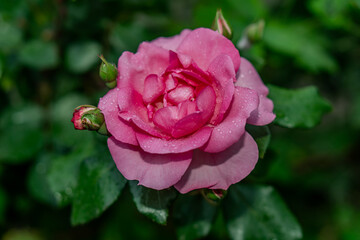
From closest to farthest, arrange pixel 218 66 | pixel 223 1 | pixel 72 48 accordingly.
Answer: pixel 218 66, pixel 72 48, pixel 223 1

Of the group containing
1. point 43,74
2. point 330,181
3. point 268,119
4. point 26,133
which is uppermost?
point 268,119

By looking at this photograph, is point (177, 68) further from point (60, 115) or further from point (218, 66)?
point (60, 115)

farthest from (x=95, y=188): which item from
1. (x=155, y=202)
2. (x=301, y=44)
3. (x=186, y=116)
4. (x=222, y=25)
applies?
(x=301, y=44)

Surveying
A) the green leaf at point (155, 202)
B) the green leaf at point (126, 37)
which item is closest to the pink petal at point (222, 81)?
the green leaf at point (155, 202)

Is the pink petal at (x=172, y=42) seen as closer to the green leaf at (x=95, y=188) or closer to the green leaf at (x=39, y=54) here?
the green leaf at (x=95, y=188)

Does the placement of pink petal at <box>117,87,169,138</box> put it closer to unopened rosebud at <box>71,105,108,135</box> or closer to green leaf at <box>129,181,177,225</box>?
unopened rosebud at <box>71,105,108,135</box>

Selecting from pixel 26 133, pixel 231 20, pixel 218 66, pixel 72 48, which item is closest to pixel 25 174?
pixel 26 133

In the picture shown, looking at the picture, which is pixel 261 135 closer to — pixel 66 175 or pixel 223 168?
pixel 223 168
